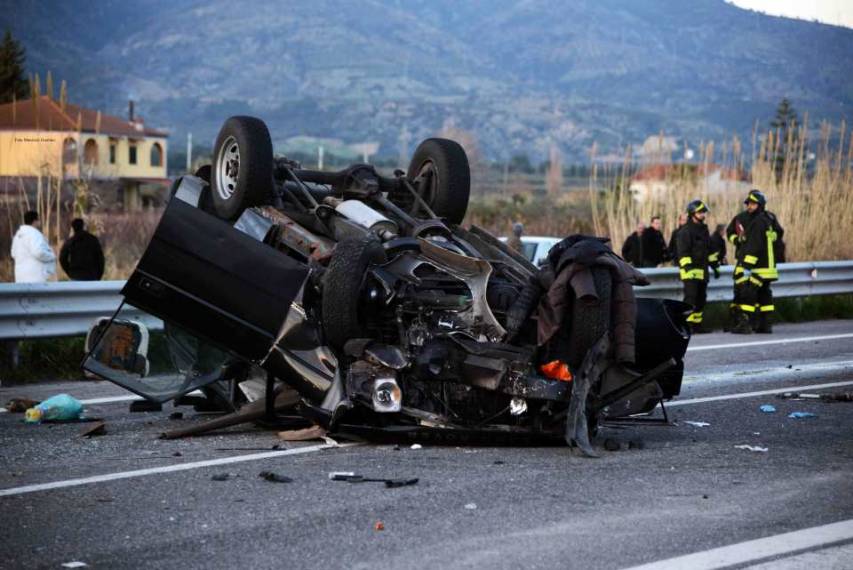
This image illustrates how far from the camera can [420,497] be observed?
6750 millimetres

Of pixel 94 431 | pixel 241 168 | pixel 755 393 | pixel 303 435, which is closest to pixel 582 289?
pixel 303 435

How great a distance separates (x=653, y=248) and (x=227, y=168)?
1089 cm

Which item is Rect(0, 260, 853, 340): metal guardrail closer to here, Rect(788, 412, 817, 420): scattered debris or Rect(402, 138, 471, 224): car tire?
Rect(402, 138, 471, 224): car tire

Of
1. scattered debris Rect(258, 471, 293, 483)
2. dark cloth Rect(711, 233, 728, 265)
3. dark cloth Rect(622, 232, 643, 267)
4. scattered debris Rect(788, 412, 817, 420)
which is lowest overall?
scattered debris Rect(788, 412, 817, 420)

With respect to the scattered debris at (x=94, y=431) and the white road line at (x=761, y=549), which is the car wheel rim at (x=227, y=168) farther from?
the white road line at (x=761, y=549)

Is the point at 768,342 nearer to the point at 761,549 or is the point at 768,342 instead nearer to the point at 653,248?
the point at 653,248

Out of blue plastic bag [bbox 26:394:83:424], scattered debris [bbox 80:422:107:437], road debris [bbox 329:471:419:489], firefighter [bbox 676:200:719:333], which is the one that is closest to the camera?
road debris [bbox 329:471:419:489]

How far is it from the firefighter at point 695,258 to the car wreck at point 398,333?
322 inches

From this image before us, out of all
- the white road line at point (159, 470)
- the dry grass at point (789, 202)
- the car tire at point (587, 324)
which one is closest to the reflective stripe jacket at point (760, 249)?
the dry grass at point (789, 202)

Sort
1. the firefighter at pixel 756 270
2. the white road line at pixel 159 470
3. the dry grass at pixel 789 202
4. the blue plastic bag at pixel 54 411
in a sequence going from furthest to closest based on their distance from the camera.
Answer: the dry grass at pixel 789 202 < the firefighter at pixel 756 270 < the blue plastic bag at pixel 54 411 < the white road line at pixel 159 470

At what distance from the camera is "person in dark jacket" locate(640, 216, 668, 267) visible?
1959 cm

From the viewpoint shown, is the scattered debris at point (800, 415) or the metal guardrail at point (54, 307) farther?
the metal guardrail at point (54, 307)

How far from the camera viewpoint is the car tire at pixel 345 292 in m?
8.16

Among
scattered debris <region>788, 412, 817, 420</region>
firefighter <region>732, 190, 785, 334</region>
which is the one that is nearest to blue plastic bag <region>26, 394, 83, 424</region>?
scattered debris <region>788, 412, 817, 420</region>
